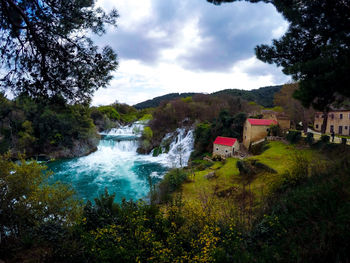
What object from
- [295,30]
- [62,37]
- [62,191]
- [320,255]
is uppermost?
[295,30]

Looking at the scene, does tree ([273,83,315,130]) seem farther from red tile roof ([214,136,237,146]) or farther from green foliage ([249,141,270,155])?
red tile roof ([214,136,237,146])

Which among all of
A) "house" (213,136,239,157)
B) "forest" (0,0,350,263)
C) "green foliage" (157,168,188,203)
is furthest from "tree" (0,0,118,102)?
"house" (213,136,239,157)

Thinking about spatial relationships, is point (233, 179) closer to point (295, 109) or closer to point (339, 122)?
point (295, 109)

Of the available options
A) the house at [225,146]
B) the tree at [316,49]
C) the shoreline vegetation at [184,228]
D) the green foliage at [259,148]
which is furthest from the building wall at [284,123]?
the tree at [316,49]

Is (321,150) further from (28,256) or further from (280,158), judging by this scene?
(28,256)

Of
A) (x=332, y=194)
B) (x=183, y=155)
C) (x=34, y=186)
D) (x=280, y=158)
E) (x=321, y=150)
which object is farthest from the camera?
(x=183, y=155)

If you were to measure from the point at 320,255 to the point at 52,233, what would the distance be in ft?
22.2

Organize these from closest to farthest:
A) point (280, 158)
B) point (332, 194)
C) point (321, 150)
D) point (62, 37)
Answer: point (62, 37), point (332, 194), point (321, 150), point (280, 158)

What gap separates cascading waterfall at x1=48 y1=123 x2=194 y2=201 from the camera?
1639 cm

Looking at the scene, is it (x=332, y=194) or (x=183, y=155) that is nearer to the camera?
(x=332, y=194)

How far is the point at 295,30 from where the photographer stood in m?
4.41

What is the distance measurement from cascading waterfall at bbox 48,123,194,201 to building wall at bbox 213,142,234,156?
14.5 ft

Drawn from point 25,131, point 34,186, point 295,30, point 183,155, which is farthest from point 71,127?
point 295,30

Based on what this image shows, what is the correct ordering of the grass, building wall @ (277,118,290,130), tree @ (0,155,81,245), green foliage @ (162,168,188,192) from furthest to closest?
building wall @ (277,118,290,130), green foliage @ (162,168,188,192), the grass, tree @ (0,155,81,245)
